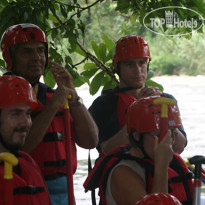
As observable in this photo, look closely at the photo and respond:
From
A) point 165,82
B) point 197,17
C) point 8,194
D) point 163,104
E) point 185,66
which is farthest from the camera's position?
point 185,66

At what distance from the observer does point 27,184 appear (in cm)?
261

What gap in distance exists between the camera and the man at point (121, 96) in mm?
3578

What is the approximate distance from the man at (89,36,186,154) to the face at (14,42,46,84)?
1.98 ft

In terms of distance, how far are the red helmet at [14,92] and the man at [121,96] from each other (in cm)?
89

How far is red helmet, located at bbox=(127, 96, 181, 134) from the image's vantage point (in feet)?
9.32

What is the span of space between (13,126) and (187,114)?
49.2 feet

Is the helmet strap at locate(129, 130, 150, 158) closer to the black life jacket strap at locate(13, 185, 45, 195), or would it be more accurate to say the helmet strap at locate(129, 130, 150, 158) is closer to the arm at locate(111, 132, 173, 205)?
the arm at locate(111, 132, 173, 205)

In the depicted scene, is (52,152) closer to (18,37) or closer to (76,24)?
(18,37)

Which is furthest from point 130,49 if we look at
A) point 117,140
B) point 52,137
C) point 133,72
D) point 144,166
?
point 144,166

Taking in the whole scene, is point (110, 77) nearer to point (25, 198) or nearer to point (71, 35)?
point (71, 35)

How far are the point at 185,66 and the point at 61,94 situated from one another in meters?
26.7

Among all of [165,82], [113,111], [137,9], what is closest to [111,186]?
[113,111]

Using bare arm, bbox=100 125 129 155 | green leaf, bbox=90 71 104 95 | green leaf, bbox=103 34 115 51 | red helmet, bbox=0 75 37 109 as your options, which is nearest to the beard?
red helmet, bbox=0 75 37 109

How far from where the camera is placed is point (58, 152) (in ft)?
10.4
